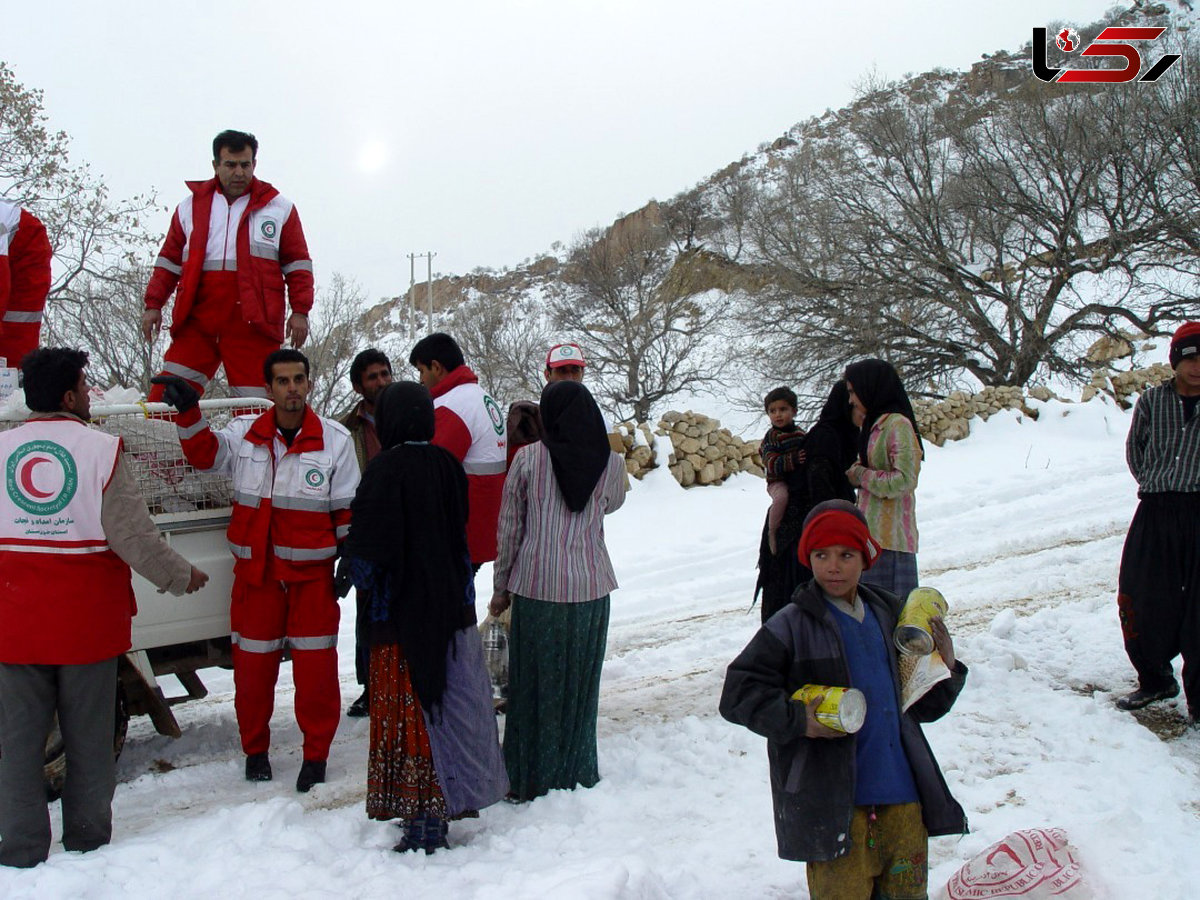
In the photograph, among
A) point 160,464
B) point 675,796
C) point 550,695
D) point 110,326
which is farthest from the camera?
point 110,326

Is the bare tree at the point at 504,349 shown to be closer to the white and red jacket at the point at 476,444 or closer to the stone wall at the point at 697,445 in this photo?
the stone wall at the point at 697,445

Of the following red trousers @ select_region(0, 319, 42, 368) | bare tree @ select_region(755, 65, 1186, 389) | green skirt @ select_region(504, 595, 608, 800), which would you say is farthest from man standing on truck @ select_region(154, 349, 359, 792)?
bare tree @ select_region(755, 65, 1186, 389)

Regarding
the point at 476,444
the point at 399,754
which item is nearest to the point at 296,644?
the point at 399,754

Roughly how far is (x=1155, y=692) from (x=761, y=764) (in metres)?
2.33

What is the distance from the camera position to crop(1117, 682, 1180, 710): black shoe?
17.1 ft

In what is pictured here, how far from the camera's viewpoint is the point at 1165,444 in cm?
508

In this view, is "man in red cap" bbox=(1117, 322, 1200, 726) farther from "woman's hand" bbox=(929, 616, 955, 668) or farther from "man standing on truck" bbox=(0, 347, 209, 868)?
"man standing on truck" bbox=(0, 347, 209, 868)

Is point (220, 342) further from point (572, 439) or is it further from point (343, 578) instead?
point (572, 439)

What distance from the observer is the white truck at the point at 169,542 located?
4.49 meters

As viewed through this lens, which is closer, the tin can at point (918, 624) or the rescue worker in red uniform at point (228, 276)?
the tin can at point (918, 624)

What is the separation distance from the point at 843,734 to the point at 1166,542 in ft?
10.9

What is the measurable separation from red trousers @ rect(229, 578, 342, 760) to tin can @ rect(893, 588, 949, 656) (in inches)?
104

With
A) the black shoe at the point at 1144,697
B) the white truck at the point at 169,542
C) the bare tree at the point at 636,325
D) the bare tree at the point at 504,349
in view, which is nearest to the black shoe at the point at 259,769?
the white truck at the point at 169,542

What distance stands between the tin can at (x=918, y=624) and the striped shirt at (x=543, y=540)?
1.59 metres
